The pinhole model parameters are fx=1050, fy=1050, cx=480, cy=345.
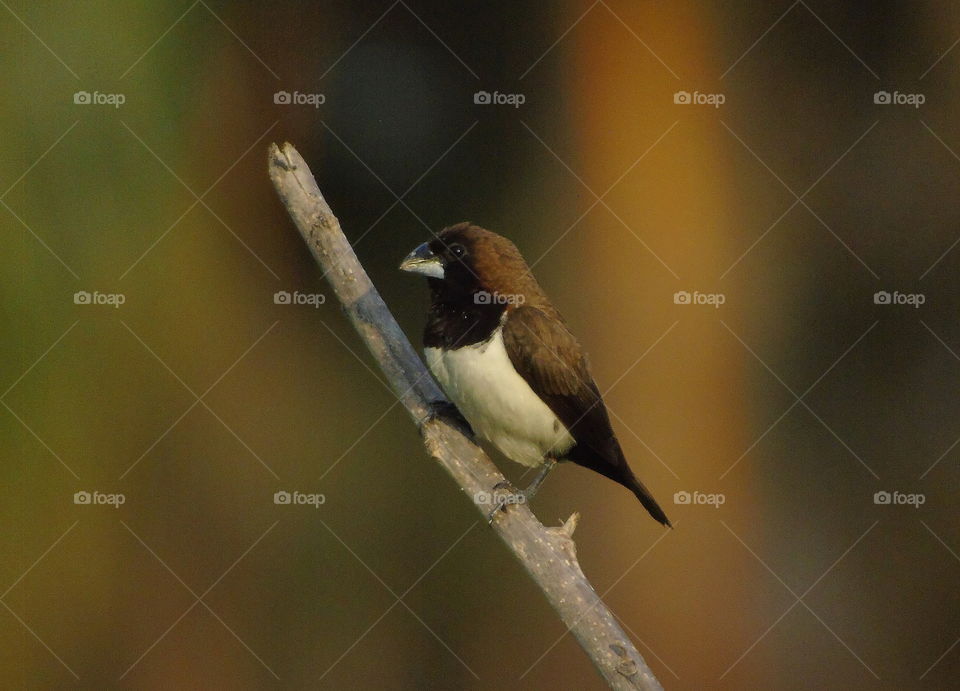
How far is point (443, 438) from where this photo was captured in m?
2.57

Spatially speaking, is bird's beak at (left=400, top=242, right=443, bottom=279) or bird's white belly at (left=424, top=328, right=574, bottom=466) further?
bird's beak at (left=400, top=242, right=443, bottom=279)

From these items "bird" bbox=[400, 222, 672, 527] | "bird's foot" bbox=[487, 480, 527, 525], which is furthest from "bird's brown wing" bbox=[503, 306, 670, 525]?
"bird's foot" bbox=[487, 480, 527, 525]

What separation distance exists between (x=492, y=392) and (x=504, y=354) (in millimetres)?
103

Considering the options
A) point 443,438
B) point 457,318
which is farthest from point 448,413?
point 457,318

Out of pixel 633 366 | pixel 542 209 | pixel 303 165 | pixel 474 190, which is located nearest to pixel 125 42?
pixel 474 190

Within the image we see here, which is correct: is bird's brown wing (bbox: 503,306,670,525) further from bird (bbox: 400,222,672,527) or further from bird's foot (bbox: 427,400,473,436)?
bird's foot (bbox: 427,400,473,436)

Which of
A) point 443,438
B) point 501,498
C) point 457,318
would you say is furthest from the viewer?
point 457,318

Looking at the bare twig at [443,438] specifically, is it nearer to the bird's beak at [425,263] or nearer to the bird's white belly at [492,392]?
the bird's white belly at [492,392]

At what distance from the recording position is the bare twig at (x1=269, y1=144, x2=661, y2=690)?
87.6 inches

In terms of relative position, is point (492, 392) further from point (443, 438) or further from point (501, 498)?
point (501, 498)

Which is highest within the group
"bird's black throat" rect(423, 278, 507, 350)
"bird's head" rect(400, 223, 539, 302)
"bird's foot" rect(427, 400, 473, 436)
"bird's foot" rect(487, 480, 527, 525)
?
"bird's head" rect(400, 223, 539, 302)

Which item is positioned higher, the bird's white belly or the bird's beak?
the bird's beak

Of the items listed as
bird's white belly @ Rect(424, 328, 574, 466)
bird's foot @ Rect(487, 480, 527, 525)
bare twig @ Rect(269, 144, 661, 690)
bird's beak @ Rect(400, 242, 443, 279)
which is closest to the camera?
bare twig @ Rect(269, 144, 661, 690)

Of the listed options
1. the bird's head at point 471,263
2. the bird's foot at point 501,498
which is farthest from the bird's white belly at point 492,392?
the bird's foot at point 501,498
